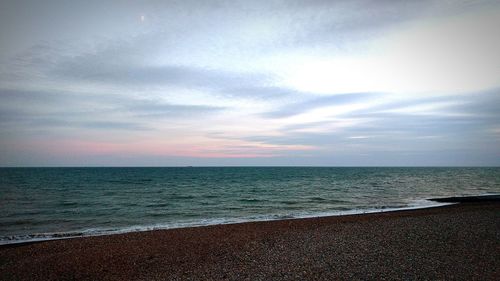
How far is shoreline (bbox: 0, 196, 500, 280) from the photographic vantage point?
9.08m

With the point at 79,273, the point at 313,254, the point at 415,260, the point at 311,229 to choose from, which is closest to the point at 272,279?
the point at 313,254

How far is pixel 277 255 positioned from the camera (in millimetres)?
10844

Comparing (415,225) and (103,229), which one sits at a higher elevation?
(415,225)

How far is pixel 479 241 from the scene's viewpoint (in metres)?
12.3

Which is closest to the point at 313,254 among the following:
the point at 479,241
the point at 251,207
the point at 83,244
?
the point at 479,241

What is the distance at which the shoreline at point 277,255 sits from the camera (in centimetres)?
908

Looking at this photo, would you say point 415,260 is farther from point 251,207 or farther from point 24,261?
point 251,207

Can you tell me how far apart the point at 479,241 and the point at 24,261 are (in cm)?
1926

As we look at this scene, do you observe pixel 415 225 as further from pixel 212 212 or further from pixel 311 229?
pixel 212 212

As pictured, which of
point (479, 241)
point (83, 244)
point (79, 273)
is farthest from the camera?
point (83, 244)

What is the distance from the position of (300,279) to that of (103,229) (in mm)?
16037

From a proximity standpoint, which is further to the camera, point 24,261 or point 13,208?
point 13,208

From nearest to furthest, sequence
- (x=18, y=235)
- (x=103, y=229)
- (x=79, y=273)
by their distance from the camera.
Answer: (x=79, y=273)
(x=18, y=235)
(x=103, y=229)

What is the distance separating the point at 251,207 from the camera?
29.5 metres
